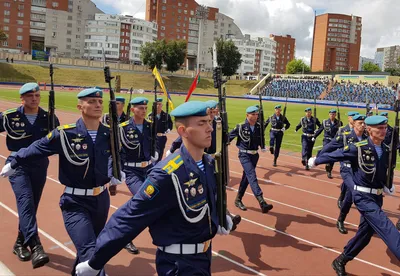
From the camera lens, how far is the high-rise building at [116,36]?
298ft

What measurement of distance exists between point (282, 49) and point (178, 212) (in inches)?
5514

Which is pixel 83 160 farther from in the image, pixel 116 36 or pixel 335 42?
pixel 335 42

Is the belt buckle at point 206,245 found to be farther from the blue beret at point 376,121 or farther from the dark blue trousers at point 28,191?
the blue beret at point 376,121

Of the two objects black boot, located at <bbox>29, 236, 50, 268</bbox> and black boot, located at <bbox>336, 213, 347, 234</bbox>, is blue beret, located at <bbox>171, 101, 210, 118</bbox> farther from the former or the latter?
black boot, located at <bbox>336, 213, 347, 234</bbox>

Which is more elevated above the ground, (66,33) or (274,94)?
(66,33)

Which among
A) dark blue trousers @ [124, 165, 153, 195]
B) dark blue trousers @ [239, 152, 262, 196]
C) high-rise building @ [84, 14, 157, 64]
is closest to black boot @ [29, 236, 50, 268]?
dark blue trousers @ [124, 165, 153, 195]

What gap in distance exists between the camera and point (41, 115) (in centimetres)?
579

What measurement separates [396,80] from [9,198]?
55115 millimetres

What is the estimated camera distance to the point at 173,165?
2.78 m

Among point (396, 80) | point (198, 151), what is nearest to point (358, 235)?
point (198, 151)

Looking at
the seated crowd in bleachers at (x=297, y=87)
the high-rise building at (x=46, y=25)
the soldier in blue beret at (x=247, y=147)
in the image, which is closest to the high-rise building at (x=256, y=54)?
the high-rise building at (x=46, y=25)

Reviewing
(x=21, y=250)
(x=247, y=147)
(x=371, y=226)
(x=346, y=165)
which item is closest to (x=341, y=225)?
(x=346, y=165)

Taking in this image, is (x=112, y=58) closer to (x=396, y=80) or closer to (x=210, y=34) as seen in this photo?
(x=210, y=34)

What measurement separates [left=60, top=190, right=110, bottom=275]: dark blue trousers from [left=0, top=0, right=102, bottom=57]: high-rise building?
3316 inches
